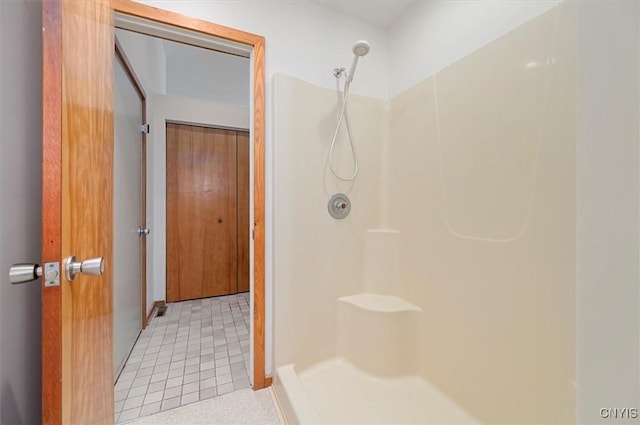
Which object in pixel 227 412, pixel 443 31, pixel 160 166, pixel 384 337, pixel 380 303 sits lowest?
pixel 227 412

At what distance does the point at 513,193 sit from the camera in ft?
3.57

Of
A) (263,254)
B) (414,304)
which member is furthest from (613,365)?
(263,254)

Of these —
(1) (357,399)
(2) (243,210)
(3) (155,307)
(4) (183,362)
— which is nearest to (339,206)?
(1) (357,399)

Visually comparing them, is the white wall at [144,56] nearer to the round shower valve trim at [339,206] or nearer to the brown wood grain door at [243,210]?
the brown wood grain door at [243,210]

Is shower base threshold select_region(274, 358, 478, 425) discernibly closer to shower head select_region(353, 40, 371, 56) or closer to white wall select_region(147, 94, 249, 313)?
shower head select_region(353, 40, 371, 56)

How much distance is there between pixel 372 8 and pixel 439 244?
1605mm

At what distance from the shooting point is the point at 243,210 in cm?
321

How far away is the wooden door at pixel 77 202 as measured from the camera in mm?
634

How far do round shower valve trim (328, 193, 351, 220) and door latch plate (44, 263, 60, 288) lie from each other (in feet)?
4.11

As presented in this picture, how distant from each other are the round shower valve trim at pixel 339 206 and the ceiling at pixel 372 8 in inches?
49.0

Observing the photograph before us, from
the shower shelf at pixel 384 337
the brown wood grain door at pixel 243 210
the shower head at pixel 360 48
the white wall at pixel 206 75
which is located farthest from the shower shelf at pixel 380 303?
the white wall at pixel 206 75

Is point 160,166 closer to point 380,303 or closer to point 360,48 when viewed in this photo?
point 360,48

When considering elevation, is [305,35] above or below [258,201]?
above

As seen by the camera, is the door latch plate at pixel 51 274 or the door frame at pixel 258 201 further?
the door frame at pixel 258 201
